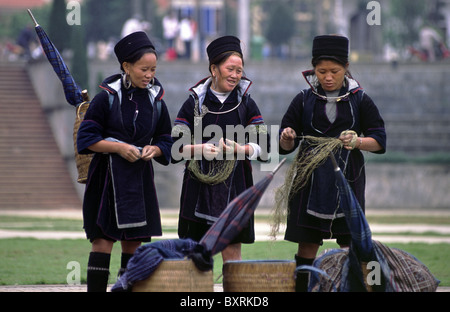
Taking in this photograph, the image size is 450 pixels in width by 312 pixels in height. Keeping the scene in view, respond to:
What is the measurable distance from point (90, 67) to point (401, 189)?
34.2 ft

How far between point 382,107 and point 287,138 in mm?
22299

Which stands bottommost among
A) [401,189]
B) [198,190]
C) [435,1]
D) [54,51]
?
[401,189]

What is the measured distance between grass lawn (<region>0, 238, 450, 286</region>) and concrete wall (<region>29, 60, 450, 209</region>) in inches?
409

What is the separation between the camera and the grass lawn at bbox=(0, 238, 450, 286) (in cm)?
941

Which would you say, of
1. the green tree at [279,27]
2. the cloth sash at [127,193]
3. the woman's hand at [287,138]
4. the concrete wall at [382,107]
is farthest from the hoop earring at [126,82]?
the green tree at [279,27]

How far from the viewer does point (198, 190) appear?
711 centimetres

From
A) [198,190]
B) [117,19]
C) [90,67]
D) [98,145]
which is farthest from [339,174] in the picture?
[117,19]

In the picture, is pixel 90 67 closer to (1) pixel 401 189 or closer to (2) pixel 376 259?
(1) pixel 401 189

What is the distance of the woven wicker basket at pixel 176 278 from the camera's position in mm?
6137

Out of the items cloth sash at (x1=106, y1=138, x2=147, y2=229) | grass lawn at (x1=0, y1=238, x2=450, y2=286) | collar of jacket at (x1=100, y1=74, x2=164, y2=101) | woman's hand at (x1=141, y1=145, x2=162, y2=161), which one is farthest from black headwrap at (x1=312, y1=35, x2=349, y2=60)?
grass lawn at (x1=0, y1=238, x2=450, y2=286)

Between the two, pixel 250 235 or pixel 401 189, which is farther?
pixel 401 189

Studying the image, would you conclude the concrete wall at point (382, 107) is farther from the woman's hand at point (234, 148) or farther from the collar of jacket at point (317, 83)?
the woman's hand at point (234, 148)
